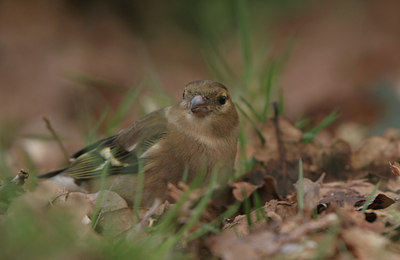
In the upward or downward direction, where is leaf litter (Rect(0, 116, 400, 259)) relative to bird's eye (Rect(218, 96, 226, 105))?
downward

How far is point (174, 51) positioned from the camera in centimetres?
1027

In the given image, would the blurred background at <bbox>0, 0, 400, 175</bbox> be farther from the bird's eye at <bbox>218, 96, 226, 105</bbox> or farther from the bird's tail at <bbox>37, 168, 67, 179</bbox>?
the bird's eye at <bbox>218, 96, 226, 105</bbox>

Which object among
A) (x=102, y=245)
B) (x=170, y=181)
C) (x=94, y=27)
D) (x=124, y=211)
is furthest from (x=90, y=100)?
(x=102, y=245)

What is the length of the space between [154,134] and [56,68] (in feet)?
18.3

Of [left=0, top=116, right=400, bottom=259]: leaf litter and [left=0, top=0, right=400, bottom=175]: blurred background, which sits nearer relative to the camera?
[left=0, top=116, right=400, bottom=259]: leaf litter

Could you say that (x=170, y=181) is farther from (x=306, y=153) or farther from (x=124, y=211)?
(x=306, y=153)

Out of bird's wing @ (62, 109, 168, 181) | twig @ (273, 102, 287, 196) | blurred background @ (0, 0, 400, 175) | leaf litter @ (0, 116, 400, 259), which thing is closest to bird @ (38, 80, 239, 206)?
bird's wing @ (62, 109, 168, 181)

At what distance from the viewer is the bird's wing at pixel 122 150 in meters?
3.91

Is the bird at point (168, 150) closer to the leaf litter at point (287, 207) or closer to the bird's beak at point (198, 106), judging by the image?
the bird's beak at point (198, 106)

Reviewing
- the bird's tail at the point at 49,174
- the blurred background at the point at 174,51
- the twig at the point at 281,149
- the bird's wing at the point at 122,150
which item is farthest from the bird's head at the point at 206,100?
the blurred background at the point at 174,51

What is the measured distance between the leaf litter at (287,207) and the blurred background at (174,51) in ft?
8.82

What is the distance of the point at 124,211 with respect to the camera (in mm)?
3000

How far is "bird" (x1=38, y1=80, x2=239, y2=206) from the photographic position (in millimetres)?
3678

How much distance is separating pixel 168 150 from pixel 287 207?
1098mm
